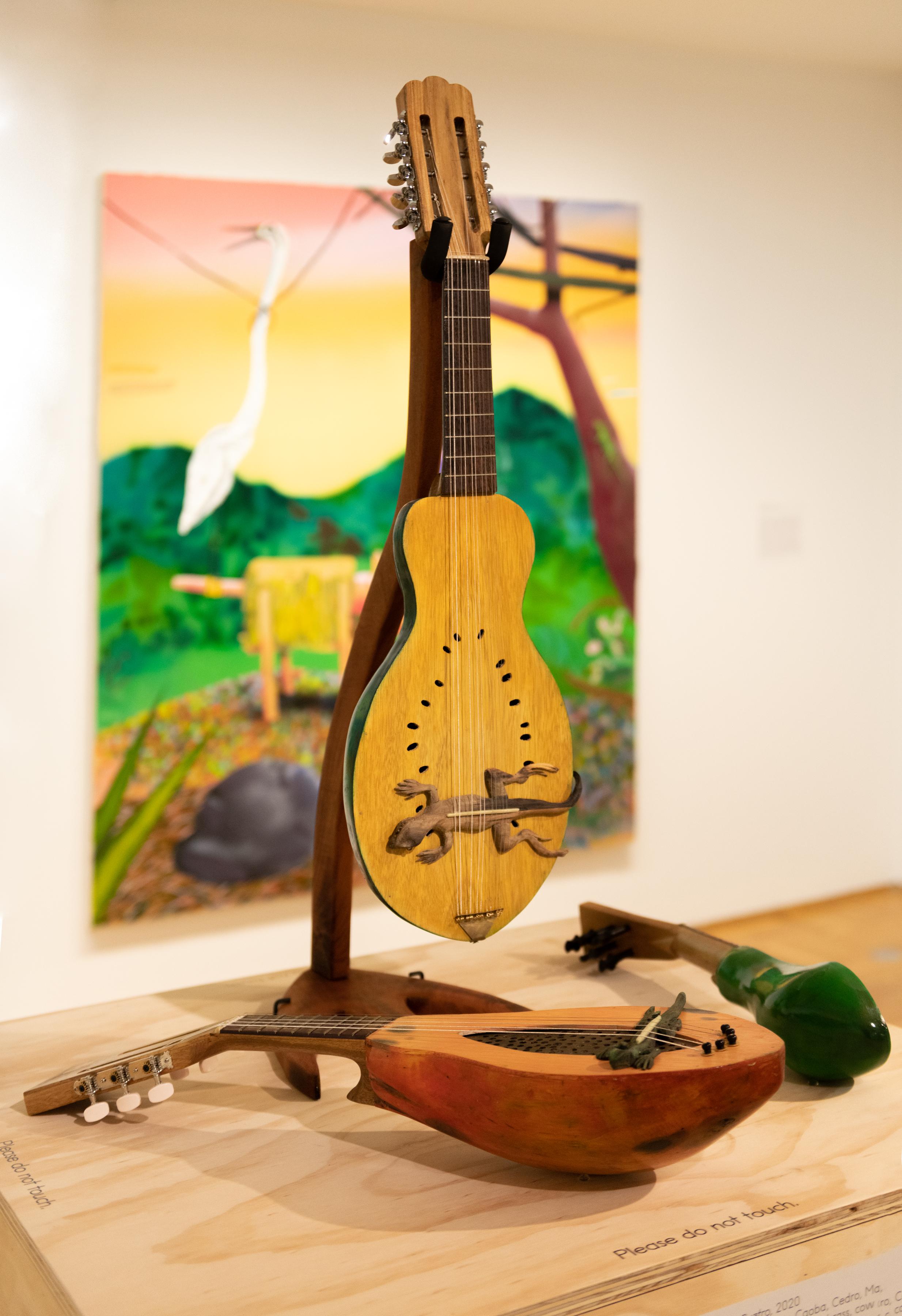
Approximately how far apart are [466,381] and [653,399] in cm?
179

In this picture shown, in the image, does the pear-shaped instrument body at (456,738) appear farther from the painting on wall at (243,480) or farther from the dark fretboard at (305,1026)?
the painting on wall at (243,480)

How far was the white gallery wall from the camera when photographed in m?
2.20

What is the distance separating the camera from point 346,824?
1.16 metres

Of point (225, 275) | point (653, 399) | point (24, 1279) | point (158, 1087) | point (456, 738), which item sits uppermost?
point (225, 275)

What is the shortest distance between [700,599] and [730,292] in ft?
2.44

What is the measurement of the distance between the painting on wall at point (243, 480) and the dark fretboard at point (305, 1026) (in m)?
1.26

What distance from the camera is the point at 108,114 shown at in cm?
220

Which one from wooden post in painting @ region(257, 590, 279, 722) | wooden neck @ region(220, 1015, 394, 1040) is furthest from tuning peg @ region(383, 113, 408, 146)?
wooden post in painting @ region(257, 590, 279, 722)

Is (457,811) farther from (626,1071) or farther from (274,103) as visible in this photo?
(274,103)

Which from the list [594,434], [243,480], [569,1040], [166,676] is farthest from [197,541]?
[569,1040]

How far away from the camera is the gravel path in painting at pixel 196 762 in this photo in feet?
7.63

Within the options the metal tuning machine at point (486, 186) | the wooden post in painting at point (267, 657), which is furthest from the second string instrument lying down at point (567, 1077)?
the wooden post in painting at point (267, 657)

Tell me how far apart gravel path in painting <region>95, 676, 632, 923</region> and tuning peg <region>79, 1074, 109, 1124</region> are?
1152 millimetres

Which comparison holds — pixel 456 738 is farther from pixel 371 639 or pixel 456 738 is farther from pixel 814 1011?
pixel 814 1011
